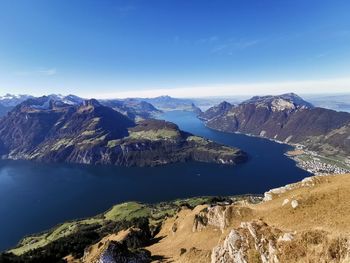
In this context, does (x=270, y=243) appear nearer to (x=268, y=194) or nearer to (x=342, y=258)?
(x=342, y=258)

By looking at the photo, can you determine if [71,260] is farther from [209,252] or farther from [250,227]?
[250,227]

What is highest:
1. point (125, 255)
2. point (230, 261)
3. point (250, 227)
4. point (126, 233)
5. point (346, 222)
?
point (346, 222)

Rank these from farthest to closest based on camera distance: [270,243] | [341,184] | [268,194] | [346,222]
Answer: [268,194]
[341,184]
[270,243]
[346,222]

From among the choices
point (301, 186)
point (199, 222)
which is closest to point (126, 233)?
point (199, 222)

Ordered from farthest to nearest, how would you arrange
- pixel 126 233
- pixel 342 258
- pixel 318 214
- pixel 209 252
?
1. pixel 126 233
2. pixel 209 252
3. pixel 318 214
4. pixel 342 258

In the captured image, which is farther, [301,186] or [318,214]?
[301,186]

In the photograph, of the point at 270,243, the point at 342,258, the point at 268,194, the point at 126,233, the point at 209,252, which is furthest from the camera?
the point at 126,233

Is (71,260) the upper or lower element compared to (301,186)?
lower

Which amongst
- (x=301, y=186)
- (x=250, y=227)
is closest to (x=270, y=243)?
(x=250, y=227)

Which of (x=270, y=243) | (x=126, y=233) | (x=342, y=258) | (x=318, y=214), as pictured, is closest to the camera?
(x=342, y=258)
